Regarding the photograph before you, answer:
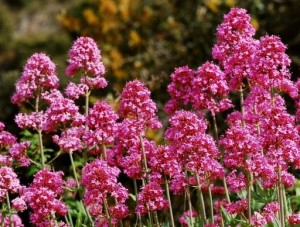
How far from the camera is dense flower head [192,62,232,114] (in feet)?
18.9

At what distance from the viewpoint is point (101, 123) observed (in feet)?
18.8

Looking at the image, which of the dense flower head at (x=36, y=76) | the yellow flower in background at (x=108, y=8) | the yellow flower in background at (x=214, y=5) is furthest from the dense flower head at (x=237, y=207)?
the yellow flower in background at (x=108, y=8)

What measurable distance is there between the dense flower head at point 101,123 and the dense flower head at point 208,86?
631 millimetres

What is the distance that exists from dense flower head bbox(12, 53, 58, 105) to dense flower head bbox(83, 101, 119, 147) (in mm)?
756

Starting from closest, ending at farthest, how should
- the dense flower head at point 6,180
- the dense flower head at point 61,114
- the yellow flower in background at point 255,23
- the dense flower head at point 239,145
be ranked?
the dense flower head at point 239,145, the dense flower head at point 6,180, the dense flower head at point 61,114, the yellow flower in background at point 255,23

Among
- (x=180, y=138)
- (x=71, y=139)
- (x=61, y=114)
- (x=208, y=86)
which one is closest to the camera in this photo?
(x=180, y=138)

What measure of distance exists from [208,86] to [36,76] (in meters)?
1.48

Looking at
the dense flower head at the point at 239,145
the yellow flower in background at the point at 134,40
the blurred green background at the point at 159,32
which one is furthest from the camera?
the yellow flower in background at the point at 134,40

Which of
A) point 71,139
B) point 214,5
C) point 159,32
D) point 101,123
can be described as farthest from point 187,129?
point 159,32

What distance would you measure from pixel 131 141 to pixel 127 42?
12714mm

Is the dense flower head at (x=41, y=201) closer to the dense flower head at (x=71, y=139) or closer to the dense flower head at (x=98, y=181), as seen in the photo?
the dense flower head at (x=98, y=181)

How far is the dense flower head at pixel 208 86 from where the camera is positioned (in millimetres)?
5770

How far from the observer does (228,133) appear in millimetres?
5250

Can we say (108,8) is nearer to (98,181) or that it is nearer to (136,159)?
(136,159)
